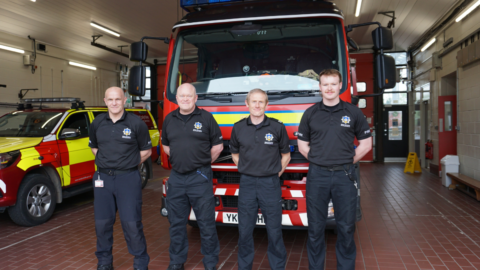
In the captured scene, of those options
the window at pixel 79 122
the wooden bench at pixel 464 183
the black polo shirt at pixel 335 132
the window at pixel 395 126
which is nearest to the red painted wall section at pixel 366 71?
the window at pixel 395 126

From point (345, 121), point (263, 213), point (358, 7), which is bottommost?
point (263, 213)

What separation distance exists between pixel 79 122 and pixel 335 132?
5.45m

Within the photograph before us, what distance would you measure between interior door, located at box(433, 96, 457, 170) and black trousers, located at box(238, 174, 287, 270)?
8.56m

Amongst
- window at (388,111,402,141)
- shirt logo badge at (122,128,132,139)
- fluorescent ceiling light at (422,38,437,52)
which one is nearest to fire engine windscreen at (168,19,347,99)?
shirt logo badge at (122,128,132,139)

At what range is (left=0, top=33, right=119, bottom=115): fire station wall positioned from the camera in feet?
38.9

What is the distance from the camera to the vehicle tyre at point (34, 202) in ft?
17.9

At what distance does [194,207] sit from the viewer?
3.65 metres

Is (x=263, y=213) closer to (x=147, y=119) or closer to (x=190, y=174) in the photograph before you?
(x=190, y=174)

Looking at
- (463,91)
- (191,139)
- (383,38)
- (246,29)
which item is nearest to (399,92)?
(463,91)

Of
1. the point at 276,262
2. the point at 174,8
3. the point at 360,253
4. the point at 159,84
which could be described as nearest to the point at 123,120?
the point at 276,262

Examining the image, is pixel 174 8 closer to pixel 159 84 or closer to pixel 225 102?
pixel 159 84

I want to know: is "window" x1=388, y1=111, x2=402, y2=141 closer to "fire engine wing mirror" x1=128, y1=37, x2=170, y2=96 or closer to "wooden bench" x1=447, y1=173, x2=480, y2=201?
"wooden bench" x1=447, y1=173, x2=480, y2=201

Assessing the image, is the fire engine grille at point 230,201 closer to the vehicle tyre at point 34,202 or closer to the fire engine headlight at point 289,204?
the fire engine headlight at point 289,204

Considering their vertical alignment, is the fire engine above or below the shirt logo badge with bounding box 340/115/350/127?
above
